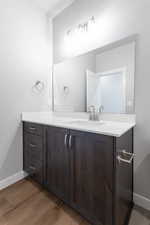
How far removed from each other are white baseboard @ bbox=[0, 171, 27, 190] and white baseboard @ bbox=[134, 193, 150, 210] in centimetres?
152

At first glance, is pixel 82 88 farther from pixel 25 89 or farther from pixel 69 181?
pixel 69 181

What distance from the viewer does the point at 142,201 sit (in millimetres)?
1341

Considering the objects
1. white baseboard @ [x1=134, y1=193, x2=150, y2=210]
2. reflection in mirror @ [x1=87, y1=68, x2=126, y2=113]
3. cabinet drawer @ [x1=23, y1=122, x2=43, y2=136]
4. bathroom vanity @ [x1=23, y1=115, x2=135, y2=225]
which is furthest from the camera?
cabinet drawer @ [x1=23, y1=122, x2=43, y2=136]

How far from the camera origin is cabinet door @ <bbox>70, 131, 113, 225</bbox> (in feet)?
3.17

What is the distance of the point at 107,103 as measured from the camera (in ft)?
5.14

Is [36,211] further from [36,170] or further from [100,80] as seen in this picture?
[100,80]

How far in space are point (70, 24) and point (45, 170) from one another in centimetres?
210

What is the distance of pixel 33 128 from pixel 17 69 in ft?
2.83

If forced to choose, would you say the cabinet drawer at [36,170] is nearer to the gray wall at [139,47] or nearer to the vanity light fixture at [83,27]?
the gray wall at [139,47]

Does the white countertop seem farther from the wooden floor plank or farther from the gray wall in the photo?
the wooden floor plank

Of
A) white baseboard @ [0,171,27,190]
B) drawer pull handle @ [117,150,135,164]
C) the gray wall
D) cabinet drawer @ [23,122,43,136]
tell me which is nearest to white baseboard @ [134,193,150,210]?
the gray wall

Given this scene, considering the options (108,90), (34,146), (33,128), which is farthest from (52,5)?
(34,146)

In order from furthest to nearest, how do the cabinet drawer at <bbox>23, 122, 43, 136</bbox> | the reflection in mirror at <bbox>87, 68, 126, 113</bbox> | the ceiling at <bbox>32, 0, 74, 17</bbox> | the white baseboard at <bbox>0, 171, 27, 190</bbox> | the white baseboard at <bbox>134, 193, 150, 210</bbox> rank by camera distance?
the ceiling at <bbox>32, 0, 74, 17</bbox>, the white baseboard at <bbox>0, 171, 27, 190</bbox>, the cabinet drawer at <bbox>23, 122, 43, 136</bbox>, the reflection in mirror at <bbox>87, 68, 126, 113</bbox>, the white baseboard at <bbox>134, 193, 150, 210</bbox>

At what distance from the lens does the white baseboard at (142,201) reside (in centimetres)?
131
